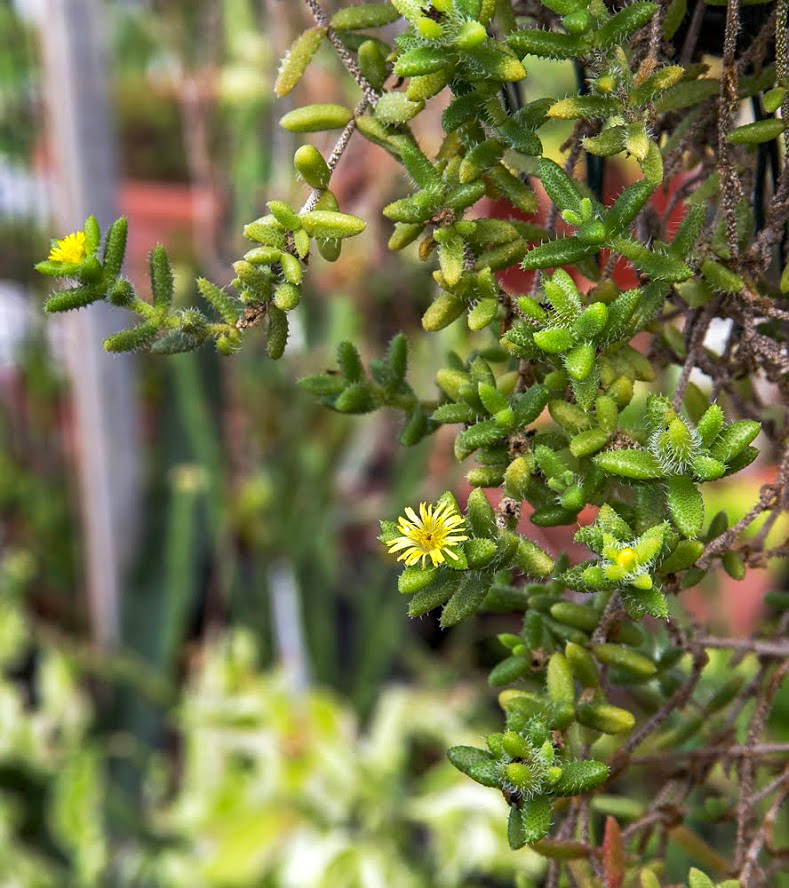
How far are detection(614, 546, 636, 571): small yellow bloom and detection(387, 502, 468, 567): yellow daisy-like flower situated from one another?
0.05 metres

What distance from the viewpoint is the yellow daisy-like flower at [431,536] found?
0.30 meters

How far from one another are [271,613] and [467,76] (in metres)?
1.37

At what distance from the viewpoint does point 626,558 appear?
0.30m

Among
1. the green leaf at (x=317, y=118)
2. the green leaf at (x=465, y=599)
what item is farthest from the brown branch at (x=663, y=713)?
the green leaf at (x=317, y=118)

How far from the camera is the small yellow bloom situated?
302mm

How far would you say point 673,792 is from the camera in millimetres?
471

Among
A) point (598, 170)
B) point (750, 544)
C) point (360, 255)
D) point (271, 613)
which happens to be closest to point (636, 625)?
point (750, 544)

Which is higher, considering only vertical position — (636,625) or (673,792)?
(636,625)

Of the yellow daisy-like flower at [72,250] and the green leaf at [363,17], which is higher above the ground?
the green leaf at [363,17]

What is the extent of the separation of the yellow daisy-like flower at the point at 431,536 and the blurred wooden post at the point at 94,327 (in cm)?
116

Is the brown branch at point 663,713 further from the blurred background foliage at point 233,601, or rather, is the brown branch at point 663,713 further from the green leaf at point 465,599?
the blurred background foliage at point 233,601

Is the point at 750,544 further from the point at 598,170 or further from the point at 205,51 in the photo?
the point at 205,51

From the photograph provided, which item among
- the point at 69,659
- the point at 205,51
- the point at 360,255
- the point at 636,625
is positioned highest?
the point at 205,51

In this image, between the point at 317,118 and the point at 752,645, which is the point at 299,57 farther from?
the point at 752,645
